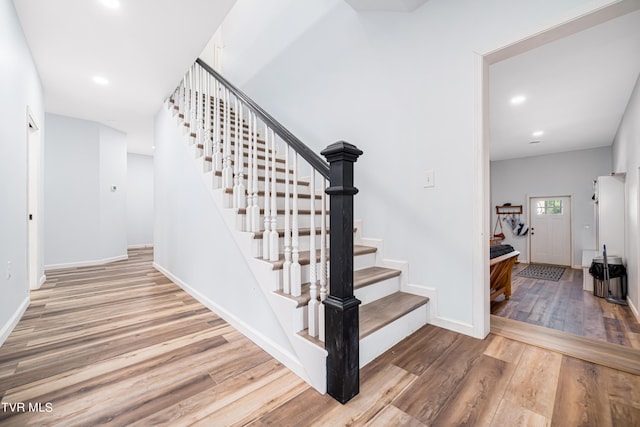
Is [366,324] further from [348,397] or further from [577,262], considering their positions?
[577,262]

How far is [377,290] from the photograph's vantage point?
2094mm

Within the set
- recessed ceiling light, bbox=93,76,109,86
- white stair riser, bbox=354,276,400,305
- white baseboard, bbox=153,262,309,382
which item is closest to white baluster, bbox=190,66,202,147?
recessed ceiling light, bbox=93,76,109,86

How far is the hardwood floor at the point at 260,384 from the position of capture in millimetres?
1187

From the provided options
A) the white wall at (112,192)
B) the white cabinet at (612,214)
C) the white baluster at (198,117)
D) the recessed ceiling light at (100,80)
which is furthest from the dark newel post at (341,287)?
the white wall at (112,192)

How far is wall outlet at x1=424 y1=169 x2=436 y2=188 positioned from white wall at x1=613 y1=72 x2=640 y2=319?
96.6 inches

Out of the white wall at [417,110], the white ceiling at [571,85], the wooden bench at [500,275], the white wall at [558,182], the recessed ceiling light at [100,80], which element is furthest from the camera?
the white wall at [558,182]

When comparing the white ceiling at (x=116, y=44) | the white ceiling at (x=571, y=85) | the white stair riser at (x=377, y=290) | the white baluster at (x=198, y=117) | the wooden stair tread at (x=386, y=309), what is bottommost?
the wooden stair tread at (x=386, y=309)

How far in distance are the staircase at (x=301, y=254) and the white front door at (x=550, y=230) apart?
651 cm

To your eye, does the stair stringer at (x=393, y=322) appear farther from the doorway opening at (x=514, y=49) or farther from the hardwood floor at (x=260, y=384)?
the doorway opening at (x=514, y=49)

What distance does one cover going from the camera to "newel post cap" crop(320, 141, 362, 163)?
4.14 feet

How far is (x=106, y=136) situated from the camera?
16.9ft

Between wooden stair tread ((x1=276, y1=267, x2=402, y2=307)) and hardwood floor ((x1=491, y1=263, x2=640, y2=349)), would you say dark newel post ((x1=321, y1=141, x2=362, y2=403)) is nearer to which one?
wooden stair tread ((x1=276, y1=267, x2=402, y2=307))

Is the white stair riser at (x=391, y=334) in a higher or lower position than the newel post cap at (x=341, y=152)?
lower

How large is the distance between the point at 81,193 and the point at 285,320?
527cm
